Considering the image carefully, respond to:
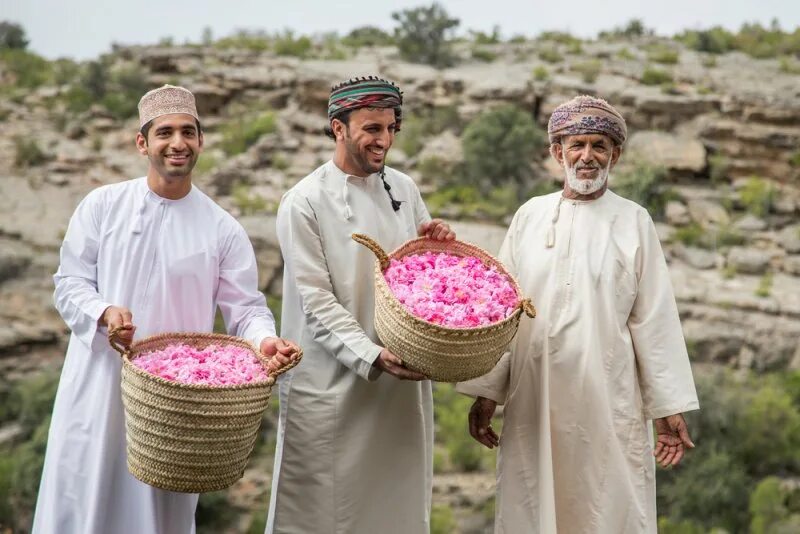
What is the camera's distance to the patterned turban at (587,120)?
10.7ft

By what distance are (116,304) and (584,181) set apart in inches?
70.3

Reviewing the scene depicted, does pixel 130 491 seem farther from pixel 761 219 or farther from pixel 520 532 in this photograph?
pixel 761 219

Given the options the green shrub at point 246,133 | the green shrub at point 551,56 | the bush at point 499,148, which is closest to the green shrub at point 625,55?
the green shrub at point 551,56

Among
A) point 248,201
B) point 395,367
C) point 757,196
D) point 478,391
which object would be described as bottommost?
point 248,201

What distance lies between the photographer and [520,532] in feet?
11.1

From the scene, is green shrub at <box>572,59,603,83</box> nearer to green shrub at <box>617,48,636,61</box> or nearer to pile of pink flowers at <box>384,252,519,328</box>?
green shrub at <box>617,48,636,61</box>

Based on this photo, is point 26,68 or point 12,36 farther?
point 12,36

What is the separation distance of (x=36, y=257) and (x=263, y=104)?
808 cm

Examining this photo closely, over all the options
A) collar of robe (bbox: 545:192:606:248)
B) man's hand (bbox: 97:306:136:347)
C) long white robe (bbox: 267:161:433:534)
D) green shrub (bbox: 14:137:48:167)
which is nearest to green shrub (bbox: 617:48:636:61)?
green shrub (bbox: 14:137:48:167)

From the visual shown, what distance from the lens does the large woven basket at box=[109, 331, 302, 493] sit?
2617 mm

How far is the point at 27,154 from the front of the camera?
1703cm

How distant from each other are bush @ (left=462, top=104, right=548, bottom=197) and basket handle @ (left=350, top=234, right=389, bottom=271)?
13.6 m

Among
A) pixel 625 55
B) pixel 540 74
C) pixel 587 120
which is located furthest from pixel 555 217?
pixel 625 55

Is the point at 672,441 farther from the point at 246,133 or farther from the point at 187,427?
the point at 246,133
